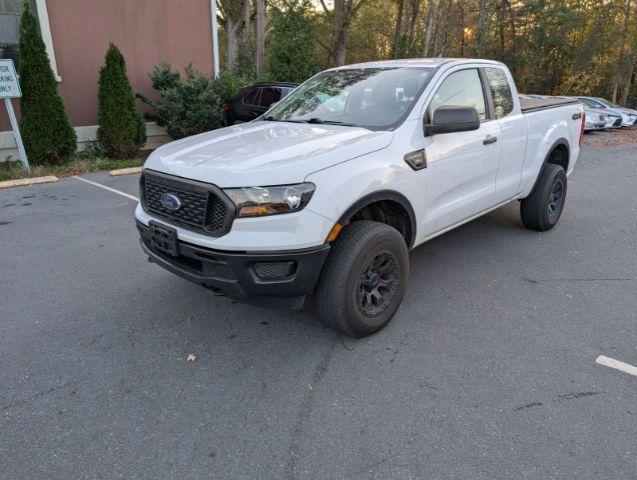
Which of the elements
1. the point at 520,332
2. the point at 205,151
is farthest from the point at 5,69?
the point at 520,332

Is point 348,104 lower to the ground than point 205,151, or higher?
higher

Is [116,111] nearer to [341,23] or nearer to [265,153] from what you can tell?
[265,153]

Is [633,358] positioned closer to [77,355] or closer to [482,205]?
[482,205]

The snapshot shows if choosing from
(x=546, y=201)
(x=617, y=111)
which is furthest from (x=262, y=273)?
(x=617, y=111)

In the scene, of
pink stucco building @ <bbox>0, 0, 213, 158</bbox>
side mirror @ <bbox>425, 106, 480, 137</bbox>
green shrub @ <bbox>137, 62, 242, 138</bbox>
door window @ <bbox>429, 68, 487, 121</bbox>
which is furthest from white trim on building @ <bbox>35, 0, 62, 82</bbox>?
side mirror @ <bbox>425, 106, 480, 137</bbox>

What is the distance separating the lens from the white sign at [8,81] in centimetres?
789

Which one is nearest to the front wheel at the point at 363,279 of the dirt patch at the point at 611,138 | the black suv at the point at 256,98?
the black suv at the point at 256,98

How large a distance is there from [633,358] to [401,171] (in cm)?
189

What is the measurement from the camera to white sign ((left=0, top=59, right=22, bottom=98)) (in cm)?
789

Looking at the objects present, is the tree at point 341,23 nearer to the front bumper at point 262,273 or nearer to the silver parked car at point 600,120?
the silver parked car at point 600,120

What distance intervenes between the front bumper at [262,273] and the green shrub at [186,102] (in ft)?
27.2

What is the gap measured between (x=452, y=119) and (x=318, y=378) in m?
1.97

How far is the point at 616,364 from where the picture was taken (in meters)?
2.94

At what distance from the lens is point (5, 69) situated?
7.90 m
